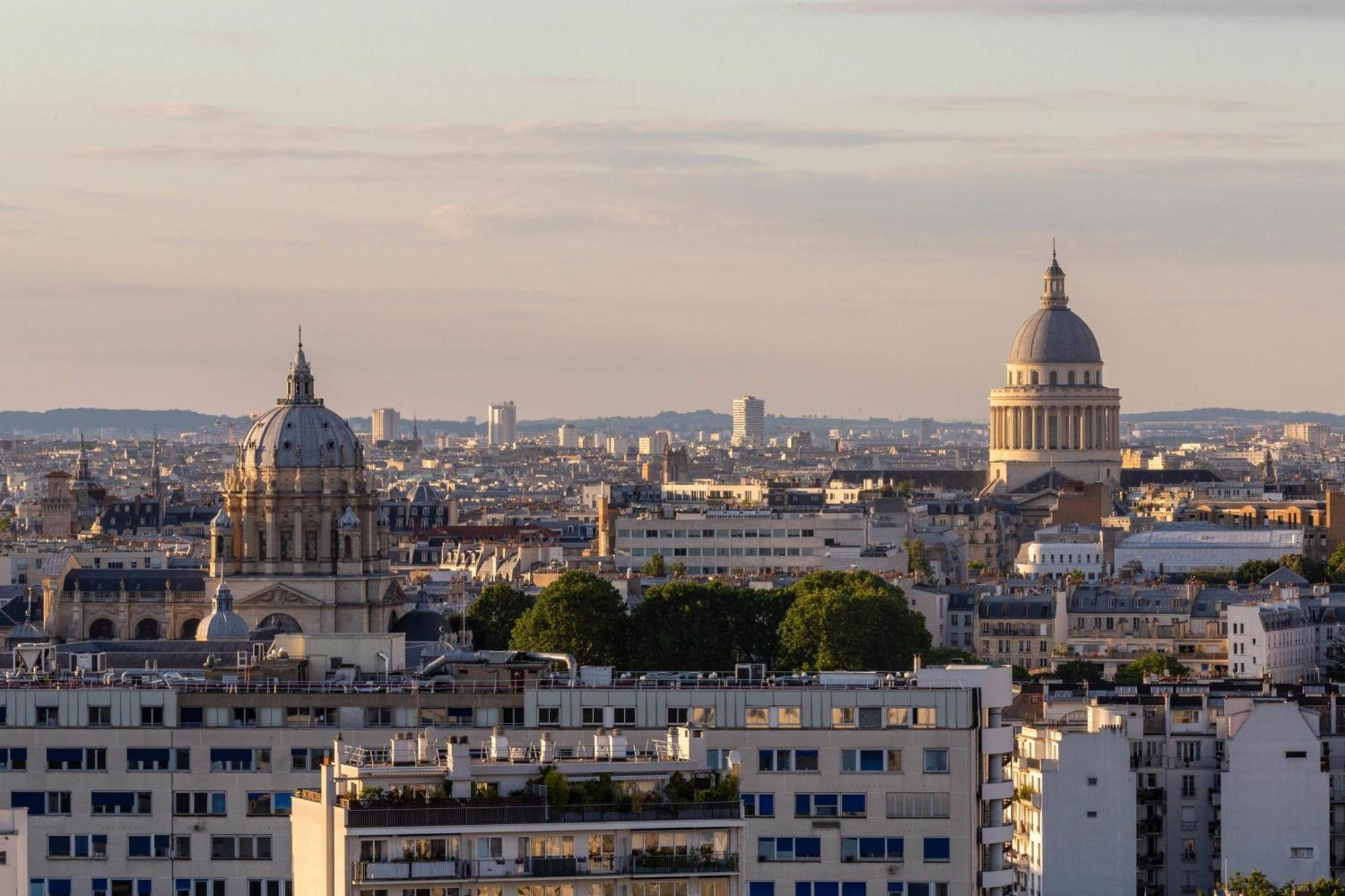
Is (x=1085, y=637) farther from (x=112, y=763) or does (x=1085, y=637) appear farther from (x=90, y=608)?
(x=112, y=763)

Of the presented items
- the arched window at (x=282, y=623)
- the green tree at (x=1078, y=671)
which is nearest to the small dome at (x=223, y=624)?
the arched window at (x=282, y=623)

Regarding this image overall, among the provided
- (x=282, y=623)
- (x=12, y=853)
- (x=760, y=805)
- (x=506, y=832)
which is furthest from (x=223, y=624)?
(x=506, y=832)

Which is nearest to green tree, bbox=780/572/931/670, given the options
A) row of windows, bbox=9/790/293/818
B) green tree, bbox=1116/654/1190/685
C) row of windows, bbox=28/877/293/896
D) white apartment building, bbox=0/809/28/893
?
green tree, bbox=1116/654/1190/685

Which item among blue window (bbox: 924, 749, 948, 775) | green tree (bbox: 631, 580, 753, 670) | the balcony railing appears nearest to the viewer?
the balcony railing

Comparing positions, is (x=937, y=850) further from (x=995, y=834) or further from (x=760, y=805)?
(x=760, y=805)

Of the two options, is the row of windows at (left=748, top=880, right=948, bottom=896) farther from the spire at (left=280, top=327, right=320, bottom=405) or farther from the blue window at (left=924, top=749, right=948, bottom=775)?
the spire at (left=280, top=327, right=320, bottom=405)
